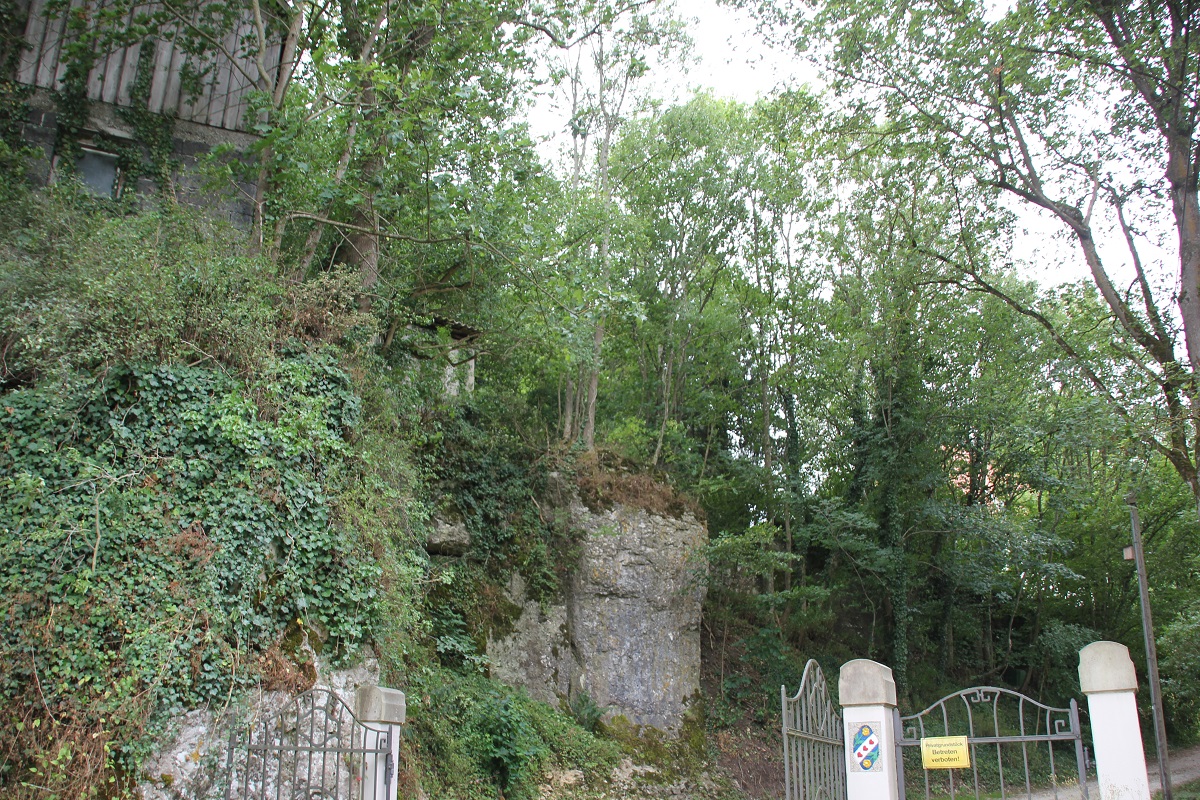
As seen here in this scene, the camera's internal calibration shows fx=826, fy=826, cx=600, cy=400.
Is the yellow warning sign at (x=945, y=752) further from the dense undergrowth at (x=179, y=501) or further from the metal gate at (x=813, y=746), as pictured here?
the dense undergrowth at (x=179, y=501)

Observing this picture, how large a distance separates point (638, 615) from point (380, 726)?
825 cm

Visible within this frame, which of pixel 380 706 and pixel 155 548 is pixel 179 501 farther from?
Answer: pixel 380 706

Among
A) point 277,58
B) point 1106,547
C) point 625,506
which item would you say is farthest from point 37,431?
point 1106,547

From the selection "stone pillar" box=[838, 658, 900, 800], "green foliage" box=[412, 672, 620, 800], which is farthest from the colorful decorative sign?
"green foliage" box=[412, 672, 620, 800]

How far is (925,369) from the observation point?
19578mm

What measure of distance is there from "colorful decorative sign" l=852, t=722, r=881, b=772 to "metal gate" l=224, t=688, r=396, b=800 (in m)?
3.62

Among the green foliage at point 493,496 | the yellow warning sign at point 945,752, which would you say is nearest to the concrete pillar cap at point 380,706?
the yellow warning sign at point 945,752

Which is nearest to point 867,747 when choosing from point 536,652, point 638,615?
point 536,652

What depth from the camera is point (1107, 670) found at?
6395mm

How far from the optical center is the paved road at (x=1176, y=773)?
15.8 meters

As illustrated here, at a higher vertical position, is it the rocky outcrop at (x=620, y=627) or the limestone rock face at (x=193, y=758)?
the rocky outcrop at (x=620, y=627)

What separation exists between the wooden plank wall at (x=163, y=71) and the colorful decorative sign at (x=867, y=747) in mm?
10700

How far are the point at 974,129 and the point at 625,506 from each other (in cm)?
857

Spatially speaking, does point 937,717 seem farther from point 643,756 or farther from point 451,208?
point 451,208
